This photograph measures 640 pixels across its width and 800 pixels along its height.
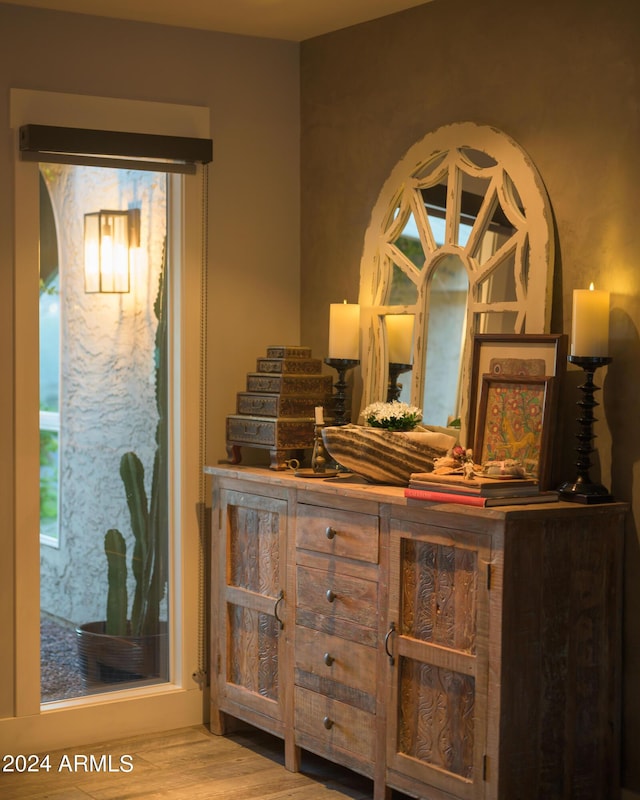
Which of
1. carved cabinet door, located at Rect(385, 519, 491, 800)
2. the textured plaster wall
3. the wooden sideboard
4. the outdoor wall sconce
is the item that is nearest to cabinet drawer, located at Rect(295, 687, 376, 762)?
the wooden sideboard

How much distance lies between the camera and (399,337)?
3674mm

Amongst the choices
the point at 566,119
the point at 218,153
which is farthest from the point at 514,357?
the point at 218,153

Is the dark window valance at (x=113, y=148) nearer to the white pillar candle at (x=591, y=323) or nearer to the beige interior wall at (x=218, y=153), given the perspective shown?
the beige interior wall at (x=218, y=153)

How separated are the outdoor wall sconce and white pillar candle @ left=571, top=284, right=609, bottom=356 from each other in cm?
185

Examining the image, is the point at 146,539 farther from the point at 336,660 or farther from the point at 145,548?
the point at 336,660

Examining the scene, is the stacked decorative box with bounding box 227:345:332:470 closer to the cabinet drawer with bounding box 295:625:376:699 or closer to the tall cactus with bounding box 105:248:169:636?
the tall cactus with bounding box 105:248:169:636

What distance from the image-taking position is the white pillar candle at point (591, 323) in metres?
2.90

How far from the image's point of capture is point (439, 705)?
2.97 metres

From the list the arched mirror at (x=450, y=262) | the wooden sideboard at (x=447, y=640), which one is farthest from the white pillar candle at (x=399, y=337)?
the wooden sideboard at (x=447, y=640)

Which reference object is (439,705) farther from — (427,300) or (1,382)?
(1,382)

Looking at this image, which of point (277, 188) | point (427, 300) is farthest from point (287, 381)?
point (277, 188)

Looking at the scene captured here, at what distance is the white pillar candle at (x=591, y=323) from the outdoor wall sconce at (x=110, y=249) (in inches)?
73.0

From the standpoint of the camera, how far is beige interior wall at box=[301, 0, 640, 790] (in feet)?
9.71

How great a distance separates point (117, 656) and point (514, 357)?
1.93 meters
